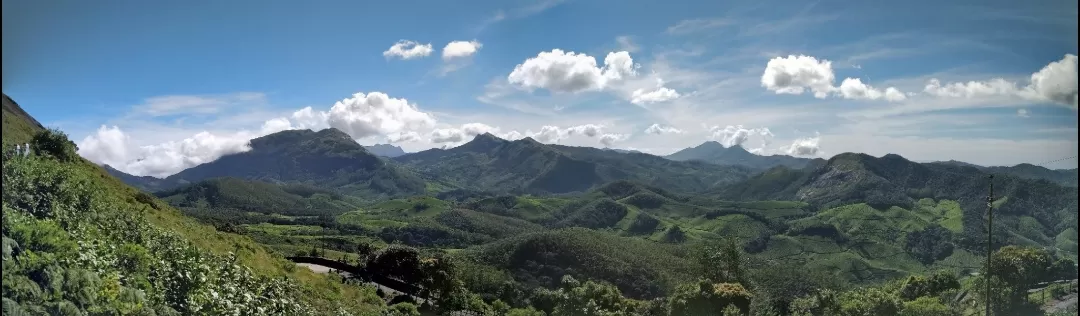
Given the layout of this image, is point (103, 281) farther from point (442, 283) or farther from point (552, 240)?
point (552, 240)

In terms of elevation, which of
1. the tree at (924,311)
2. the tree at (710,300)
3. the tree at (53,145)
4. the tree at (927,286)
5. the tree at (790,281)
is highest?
the tree at (53,145)

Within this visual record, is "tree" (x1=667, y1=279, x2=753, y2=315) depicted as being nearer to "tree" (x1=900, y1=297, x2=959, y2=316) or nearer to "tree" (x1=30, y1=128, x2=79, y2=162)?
"tree" (x1=900, y1=297, x2=959, y2=316)

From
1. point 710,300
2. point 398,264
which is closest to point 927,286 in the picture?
point 710,300

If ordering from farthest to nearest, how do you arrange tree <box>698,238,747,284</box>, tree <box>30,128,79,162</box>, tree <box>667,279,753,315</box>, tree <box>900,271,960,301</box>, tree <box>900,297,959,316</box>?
tree <box>900,271,960,301</box> → tree <box>698,238,747,284</box> → tree <box>900,297,959,316</box> → tree <box>667,279,753,315</box> → tree <box>30,128,79,162</box>

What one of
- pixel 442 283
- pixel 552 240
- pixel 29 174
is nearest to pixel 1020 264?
pixel 442 283

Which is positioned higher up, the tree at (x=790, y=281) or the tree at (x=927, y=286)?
the tree at (x=927, y=286)

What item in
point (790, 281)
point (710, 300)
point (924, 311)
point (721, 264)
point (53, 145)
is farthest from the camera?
point (790, 281)

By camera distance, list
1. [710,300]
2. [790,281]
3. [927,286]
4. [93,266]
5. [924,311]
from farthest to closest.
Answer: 1. [790,281]
2. [927,286]
3. [924,311]
4. [710,300]
5. [93,266]

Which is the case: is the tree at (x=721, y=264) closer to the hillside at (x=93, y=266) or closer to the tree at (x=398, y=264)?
the tree at (x=398, y=264)

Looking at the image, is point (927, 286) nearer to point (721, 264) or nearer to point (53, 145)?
point (721, 264)

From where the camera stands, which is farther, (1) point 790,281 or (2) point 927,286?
(1) point 790,281

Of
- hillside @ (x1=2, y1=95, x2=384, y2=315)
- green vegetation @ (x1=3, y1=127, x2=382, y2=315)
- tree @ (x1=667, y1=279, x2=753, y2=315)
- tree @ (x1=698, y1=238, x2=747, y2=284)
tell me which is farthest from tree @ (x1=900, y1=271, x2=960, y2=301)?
hillside @ (x1=2, y1=95, x2=384, y2=315)

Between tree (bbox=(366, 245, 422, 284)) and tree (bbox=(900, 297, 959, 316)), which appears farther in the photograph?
tree (bbox=(900, 297, 959, 316))

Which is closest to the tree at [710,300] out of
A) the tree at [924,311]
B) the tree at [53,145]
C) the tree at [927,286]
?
the tree at [924,311]
